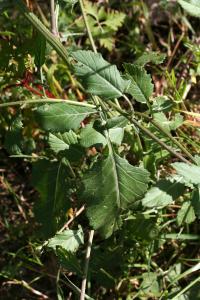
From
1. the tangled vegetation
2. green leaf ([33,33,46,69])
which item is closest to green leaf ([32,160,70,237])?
the tangled vegetation

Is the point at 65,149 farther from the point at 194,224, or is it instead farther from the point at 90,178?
the point at 194,224

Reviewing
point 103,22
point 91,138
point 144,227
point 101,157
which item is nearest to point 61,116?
point 91,138

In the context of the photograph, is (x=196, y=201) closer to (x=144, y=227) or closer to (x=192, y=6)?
(x=144, y=227)

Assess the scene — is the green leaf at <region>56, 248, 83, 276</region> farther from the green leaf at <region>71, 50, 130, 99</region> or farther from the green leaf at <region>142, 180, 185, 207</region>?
the green leaf at <region>71, 50, 130, 99</region>

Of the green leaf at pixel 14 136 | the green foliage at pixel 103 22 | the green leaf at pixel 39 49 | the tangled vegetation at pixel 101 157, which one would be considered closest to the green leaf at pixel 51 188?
the tangled vegetation at pixel 101 157

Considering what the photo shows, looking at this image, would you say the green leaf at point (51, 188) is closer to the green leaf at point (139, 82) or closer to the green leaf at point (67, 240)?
the green leaf at point (67, 240)

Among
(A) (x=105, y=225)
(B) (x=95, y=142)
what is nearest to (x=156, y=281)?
(A) (x=105, y=225)
